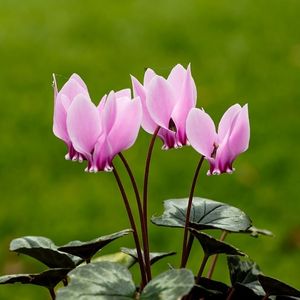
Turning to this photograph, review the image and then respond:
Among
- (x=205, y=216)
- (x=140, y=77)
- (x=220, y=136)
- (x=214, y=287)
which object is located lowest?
(x=214, y=287)

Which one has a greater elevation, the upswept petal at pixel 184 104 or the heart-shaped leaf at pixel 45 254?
the upswept petal at pixel 184 104

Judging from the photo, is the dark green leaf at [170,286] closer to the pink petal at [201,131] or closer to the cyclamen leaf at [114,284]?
the cyclamen leaf at [114,284]

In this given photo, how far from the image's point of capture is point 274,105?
4.43 m

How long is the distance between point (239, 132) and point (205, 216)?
0.20 m

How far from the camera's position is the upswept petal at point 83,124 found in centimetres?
125

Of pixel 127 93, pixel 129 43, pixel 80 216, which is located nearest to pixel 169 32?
pixel 129 43

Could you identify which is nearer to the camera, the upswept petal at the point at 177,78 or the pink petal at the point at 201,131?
the pink petal at the point at 201,131

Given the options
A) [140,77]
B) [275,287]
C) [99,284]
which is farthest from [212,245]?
[140,77]

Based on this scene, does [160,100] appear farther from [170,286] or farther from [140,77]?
[140,77]

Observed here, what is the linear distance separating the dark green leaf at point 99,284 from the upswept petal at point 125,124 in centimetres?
17

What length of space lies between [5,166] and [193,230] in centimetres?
281

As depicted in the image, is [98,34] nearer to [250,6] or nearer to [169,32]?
[169,32]

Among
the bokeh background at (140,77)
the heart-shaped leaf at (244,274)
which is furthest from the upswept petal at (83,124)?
the bokeh background at (140,77)

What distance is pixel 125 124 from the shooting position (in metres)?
1.28
